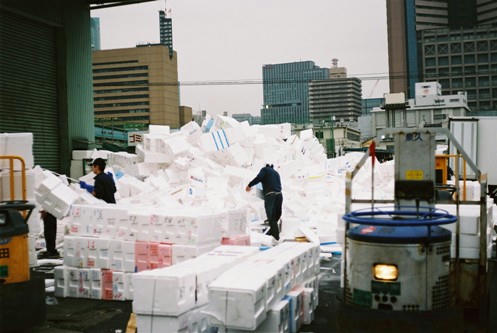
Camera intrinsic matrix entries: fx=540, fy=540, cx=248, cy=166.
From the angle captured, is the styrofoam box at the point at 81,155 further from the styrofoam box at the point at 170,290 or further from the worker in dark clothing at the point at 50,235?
the styrofoam box at the point at 170,290

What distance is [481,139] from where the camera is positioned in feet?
58.2

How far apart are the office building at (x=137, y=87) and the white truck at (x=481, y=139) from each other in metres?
139

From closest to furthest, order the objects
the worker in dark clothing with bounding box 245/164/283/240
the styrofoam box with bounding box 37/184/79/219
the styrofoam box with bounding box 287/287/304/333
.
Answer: the styrofoam box with bounding box 287/287/304/333, the styrofoam box with bounding box 37/184/79/219, the worker in dark clothing with bounding box 245/164/283/240

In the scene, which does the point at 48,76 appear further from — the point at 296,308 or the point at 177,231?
the point at 296,308

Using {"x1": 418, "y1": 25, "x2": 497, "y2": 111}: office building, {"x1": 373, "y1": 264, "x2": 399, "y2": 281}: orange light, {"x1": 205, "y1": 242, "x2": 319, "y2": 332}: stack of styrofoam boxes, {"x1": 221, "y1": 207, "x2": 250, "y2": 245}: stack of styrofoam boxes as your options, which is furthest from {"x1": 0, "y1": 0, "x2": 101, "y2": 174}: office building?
{"x1": 418, "y1": 25, "x2": 497, "y2": 111}: office building

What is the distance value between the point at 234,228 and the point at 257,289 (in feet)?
12.8

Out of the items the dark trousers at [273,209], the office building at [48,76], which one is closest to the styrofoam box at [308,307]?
the dark trousers at [273,209]

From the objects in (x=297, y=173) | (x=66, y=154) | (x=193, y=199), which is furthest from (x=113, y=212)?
(x=66, y=154)

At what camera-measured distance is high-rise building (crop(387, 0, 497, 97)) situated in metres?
150

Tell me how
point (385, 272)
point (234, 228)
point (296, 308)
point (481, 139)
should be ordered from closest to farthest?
Answer: point (385, 272)
point (296, 308)
point (234, 228)
point (481, 139)

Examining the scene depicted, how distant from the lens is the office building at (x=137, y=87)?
159250 mm

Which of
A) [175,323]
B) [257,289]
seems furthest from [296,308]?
[175,323]

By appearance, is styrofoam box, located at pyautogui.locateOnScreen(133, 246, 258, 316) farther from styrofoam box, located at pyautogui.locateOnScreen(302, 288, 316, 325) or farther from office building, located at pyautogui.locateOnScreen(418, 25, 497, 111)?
office building, located at pyautogui.locateOnScreen(418, 25, 497, 111)

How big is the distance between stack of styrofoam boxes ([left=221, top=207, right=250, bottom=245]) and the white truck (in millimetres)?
11081
